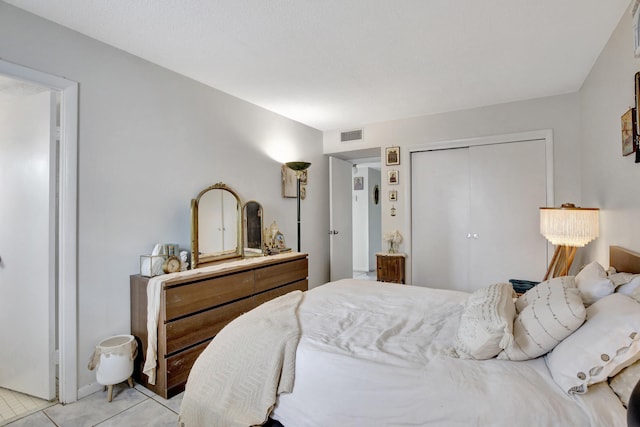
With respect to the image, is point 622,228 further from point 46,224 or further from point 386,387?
point 46,224

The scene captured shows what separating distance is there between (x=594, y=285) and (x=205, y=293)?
7.59ft

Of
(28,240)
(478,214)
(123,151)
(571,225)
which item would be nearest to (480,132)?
(478,214)

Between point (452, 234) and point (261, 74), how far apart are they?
9.25 feet

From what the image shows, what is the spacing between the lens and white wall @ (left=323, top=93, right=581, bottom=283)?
321 cm

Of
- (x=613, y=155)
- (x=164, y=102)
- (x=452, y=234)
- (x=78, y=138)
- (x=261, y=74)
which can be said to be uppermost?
(x=261, y=74)

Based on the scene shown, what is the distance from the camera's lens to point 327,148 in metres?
4.66

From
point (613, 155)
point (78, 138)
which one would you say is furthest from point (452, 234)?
point (78, 138)

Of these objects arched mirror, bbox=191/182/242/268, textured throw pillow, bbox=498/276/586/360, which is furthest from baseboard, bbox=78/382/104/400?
textured throw pillow, bbox=498/276/586/360

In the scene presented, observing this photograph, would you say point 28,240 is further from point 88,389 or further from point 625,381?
point 625,381

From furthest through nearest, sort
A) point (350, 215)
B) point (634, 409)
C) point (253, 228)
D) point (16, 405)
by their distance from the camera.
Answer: point (350, 215) < point (253, 228) < point (16, 405) < point (634, 409)

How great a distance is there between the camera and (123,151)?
2.32m

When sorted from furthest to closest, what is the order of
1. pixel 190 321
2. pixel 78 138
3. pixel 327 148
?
1. pixel 327 148
2. pixel 190 321
3. pixel 78 138

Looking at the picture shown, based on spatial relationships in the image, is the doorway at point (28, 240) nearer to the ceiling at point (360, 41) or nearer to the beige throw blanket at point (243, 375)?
the ceiling at point (360, 41)

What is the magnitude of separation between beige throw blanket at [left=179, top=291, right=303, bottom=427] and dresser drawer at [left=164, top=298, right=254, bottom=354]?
681 mm
